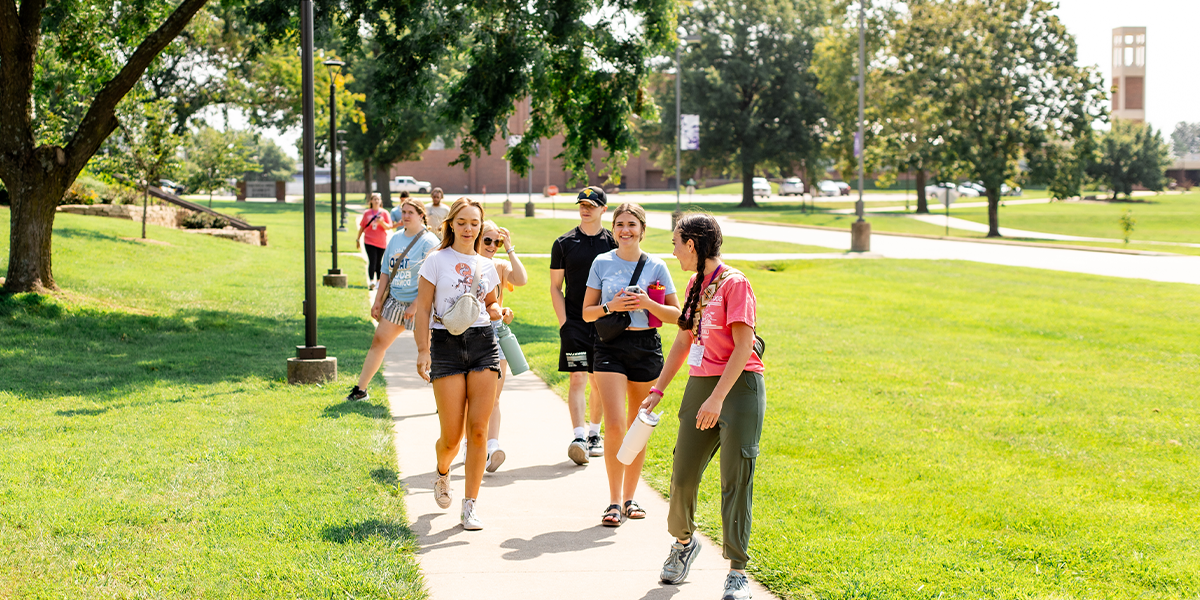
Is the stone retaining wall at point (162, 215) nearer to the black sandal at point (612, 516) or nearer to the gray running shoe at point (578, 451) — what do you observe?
the gray running shoe at point (578, 451)

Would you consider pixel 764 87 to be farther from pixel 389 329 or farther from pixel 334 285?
pixel 389 329

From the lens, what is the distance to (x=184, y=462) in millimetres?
6730

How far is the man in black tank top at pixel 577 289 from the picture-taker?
21.8 feet

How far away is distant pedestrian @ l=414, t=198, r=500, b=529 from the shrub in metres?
26.4

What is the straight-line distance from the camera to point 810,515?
5965 mm

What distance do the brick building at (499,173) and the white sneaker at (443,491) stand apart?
91520 mm

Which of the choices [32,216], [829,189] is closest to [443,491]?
[32,216]

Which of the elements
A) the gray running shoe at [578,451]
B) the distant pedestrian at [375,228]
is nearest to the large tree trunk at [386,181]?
the distant pedestrian at [375,228]

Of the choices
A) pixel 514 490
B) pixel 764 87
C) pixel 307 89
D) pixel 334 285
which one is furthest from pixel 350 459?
pixel 764 87

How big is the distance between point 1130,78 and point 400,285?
11498 cm

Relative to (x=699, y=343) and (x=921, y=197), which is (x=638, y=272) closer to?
(x=699, y=343)

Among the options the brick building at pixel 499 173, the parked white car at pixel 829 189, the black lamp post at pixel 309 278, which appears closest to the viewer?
the black lamp post at pixel 309 278

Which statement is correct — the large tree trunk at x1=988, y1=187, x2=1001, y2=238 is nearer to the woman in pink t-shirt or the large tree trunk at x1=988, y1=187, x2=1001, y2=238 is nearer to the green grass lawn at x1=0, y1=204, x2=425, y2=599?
the green grass lawn at x1=0, y1=204, x2=425, y2=599

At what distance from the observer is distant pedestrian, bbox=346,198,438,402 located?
8.25m
